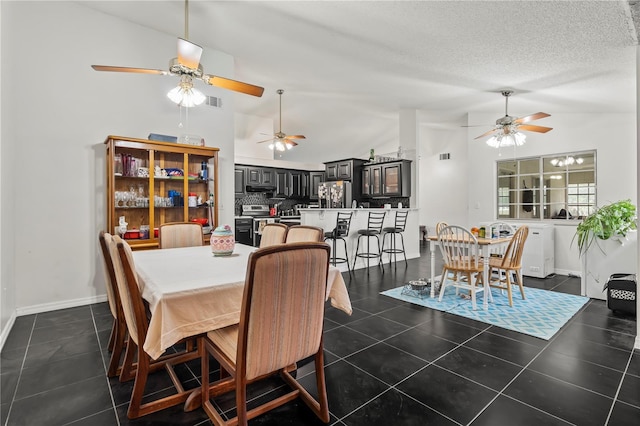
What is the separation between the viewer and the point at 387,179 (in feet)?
24.2

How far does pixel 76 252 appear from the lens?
363 centimetres

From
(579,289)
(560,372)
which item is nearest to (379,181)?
(579,289)

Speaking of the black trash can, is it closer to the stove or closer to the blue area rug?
the blue area rug

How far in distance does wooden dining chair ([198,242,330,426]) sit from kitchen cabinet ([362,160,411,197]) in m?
5.84

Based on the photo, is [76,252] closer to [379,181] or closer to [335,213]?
[335,213]

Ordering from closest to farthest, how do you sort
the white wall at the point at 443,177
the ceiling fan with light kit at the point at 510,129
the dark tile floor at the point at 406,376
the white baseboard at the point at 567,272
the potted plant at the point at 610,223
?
1. the dark tile floor at the point at 406,376
2. the potted plant at the point at 610,223
3. the ceiling fan with light kit at the point at 510,129
4. the white baseboard at the point at 567,272
5. the white wall at the point at 443,177

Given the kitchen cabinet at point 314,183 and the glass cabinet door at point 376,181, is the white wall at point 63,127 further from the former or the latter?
the kitchen cabinet at point 314,183

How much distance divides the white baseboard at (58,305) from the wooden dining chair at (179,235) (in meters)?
1.33

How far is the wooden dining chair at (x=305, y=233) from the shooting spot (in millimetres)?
2508

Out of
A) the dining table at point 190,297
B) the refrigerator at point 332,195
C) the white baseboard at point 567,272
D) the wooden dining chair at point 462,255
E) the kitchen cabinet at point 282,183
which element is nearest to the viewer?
the dining table at point 190,297

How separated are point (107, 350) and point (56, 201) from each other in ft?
6.56

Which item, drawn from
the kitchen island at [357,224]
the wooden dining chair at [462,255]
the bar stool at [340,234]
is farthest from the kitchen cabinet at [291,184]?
the wooden dining chair at [462,255]

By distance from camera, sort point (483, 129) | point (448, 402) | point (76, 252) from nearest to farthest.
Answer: point (448, 402) → point (76, 252) → point (483, 129)

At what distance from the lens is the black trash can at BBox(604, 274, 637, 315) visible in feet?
10.7
